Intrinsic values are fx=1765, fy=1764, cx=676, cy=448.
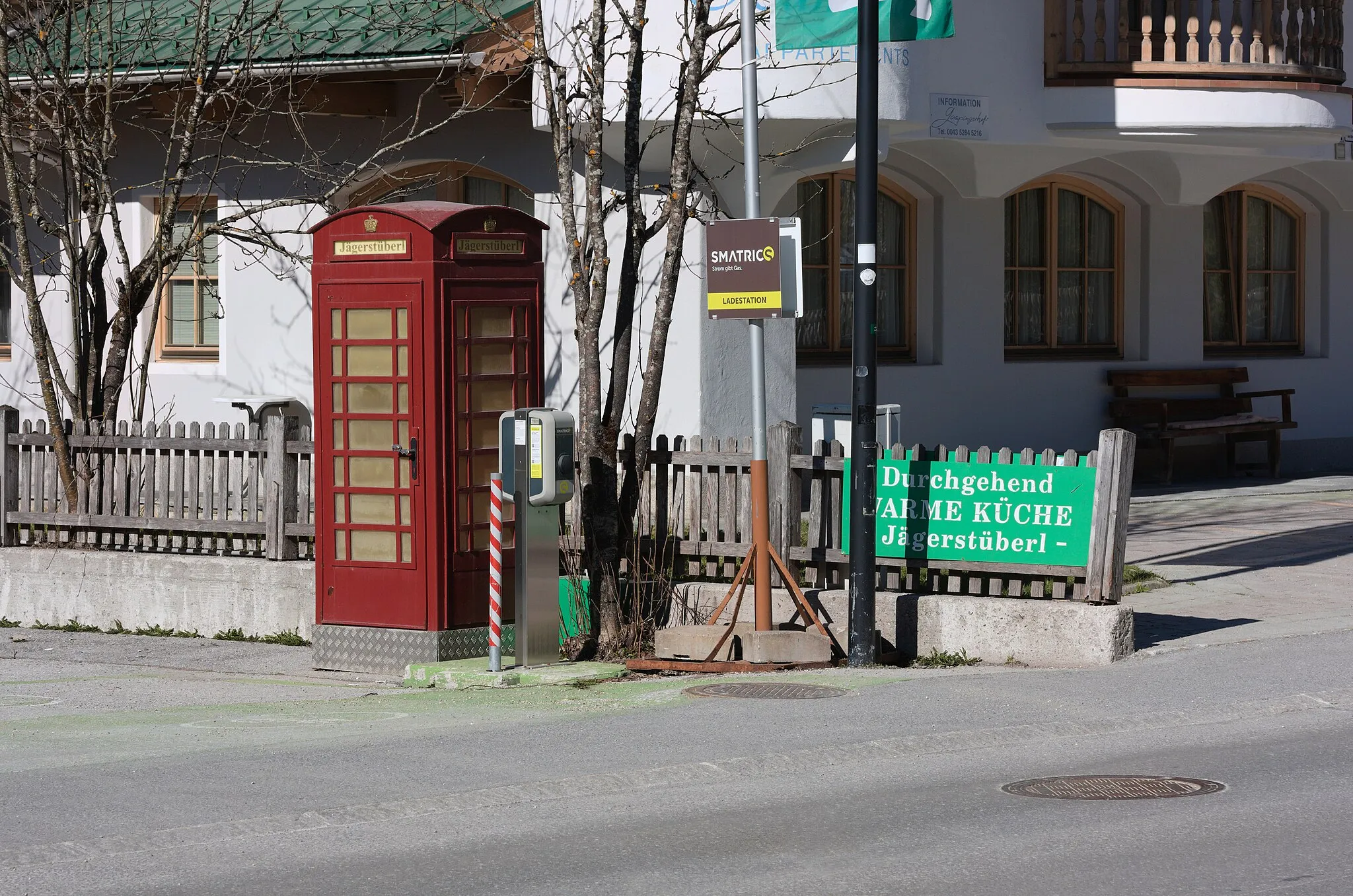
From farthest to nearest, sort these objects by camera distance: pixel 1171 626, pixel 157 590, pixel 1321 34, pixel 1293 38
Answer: pixel 1321 34 → pixel 1293 38 → pixel 157 590 → pixel 1171 626

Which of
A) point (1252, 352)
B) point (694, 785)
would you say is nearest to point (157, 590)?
point (694, 785)

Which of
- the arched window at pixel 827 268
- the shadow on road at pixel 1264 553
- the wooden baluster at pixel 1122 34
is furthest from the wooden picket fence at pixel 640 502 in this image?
the wooden baluster at pixel 1122 34

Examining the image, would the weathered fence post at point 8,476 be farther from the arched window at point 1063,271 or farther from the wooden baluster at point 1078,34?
the arched window at point 1063,271

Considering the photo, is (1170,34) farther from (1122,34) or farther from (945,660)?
(945,660)

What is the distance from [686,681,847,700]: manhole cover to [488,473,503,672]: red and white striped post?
4.51 ft

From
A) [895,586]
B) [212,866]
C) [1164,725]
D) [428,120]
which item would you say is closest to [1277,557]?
[895,586]

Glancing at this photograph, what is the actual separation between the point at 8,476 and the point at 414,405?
509 cm

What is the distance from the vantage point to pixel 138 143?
18.6 meters

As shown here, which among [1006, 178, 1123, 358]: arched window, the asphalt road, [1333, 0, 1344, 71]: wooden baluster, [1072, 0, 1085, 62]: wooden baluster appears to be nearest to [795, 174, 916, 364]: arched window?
[1006, 178, 1123, 358]: arched window

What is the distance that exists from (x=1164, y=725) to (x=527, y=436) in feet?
13.7

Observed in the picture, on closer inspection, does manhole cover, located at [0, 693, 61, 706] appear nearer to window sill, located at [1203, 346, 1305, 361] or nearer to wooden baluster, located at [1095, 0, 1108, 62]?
wooden baluster, located at [1095, 0, 1108, 62]

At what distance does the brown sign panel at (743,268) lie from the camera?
34.8 feet

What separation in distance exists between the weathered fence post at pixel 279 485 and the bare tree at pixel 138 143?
2138 mm

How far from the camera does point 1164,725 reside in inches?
351
